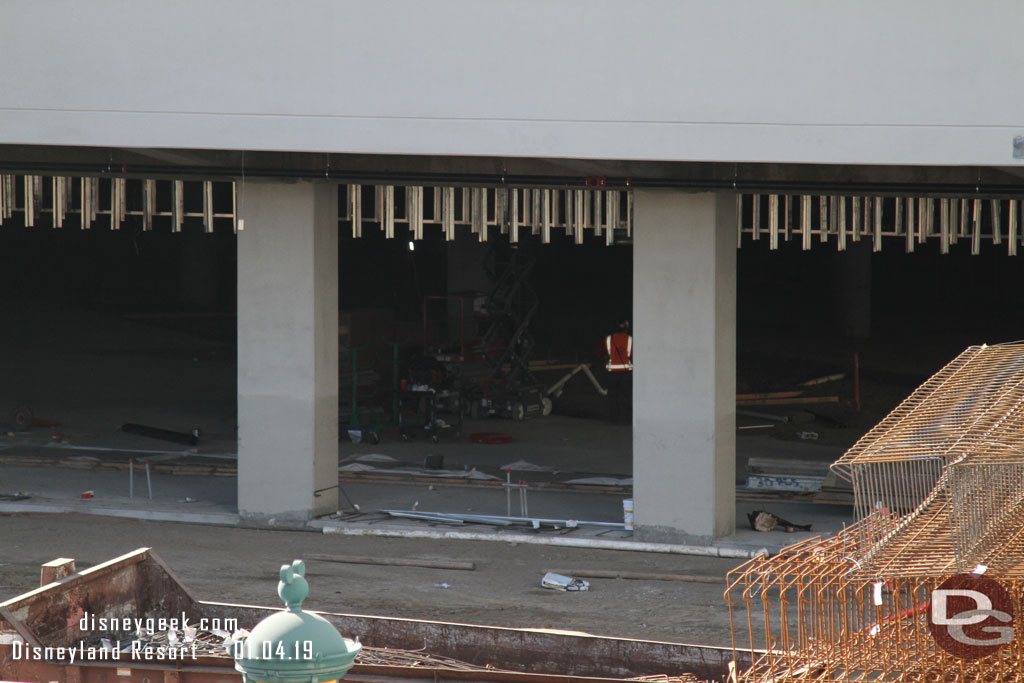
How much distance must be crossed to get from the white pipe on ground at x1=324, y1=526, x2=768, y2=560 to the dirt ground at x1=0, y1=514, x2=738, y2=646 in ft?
0.39

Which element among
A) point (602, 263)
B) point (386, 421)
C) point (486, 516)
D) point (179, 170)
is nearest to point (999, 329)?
point (602, 263)

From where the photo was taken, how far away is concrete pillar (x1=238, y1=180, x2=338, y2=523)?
1658cm

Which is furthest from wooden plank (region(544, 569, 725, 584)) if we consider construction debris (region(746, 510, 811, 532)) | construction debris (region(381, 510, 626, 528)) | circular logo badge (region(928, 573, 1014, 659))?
circular logo badge (region(928, 573, 1014, 659))

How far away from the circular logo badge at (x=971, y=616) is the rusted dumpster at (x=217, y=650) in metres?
1.74

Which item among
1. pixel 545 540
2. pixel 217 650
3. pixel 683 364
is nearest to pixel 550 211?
pixel 683 364

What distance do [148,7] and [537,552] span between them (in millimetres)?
8044

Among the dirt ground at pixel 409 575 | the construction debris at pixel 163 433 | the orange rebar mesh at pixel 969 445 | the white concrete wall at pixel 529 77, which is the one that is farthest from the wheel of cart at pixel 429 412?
A: the orange rebar mesh at pixel 969 445

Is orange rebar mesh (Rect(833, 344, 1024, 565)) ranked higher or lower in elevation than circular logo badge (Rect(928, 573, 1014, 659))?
higher

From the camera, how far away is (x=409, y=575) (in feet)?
48.2

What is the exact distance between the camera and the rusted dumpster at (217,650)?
931 centimetres

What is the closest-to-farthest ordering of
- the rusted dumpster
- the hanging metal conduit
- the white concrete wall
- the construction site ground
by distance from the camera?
the rusted dumpster
the construction site ground
the white concrete wall
the hanging metal conduit

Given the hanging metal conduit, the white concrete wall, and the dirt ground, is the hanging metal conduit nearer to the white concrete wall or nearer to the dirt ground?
the white concrete wall

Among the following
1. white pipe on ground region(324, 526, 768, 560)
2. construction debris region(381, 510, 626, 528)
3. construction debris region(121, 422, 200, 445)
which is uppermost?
construction debris region(121, 422, 200, 445)

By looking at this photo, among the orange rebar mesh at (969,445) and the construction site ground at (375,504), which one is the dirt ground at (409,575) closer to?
the construction site ground at (375,504)
